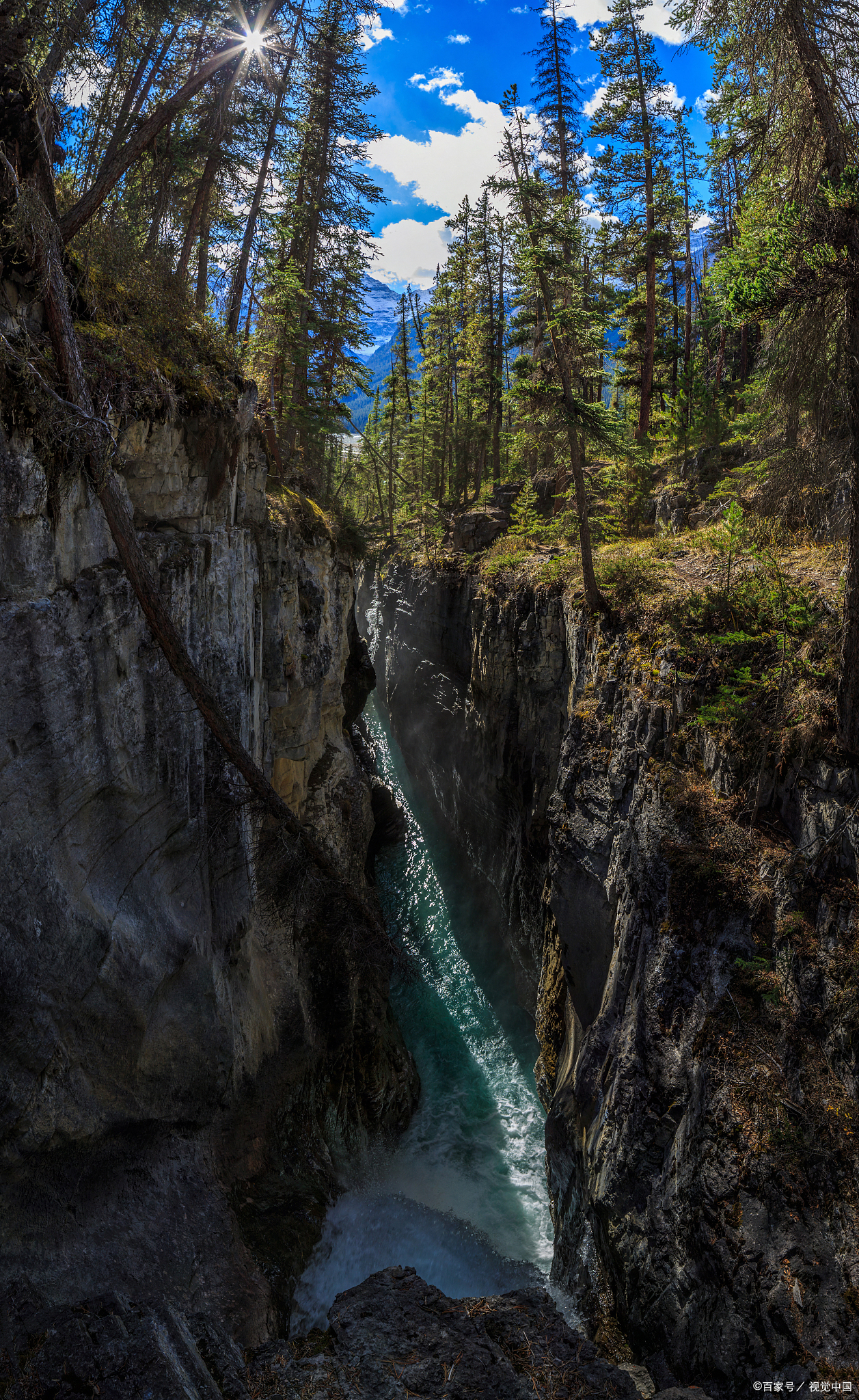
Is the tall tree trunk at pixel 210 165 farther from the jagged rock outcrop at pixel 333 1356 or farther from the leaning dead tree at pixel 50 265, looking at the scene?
the jagged rock outcrop at pixel 333 1356

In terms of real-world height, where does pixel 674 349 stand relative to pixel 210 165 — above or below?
above

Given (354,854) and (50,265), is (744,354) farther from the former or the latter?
(50,265)

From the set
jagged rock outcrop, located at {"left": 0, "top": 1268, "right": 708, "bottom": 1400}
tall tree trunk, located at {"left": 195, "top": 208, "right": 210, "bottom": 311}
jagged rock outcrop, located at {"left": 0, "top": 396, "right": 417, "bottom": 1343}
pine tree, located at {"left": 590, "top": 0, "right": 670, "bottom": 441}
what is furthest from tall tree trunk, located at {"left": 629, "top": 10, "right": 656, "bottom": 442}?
jagged rock outcrop, located at {"left": 0, "top": 1268, "right": 708, "bottom": 1400}

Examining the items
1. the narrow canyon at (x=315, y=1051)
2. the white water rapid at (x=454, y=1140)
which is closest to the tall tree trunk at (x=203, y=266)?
the narrow canyon at (x=315, y=1051)

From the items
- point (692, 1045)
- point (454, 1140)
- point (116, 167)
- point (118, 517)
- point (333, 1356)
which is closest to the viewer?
point (333, 1356)

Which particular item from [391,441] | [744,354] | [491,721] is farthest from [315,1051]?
[391,441]

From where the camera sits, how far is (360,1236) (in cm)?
1113

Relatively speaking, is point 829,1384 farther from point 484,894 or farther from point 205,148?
point 205,148

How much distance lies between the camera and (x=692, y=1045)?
25.7ft

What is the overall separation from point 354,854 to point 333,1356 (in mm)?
11716

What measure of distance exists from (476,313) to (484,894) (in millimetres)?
28423


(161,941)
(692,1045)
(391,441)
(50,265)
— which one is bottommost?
(692,1045)

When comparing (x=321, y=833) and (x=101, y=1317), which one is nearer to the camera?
(x=101, y=1317)

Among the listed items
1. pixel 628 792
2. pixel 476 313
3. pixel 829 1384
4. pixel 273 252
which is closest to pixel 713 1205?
pixel 829 1384
